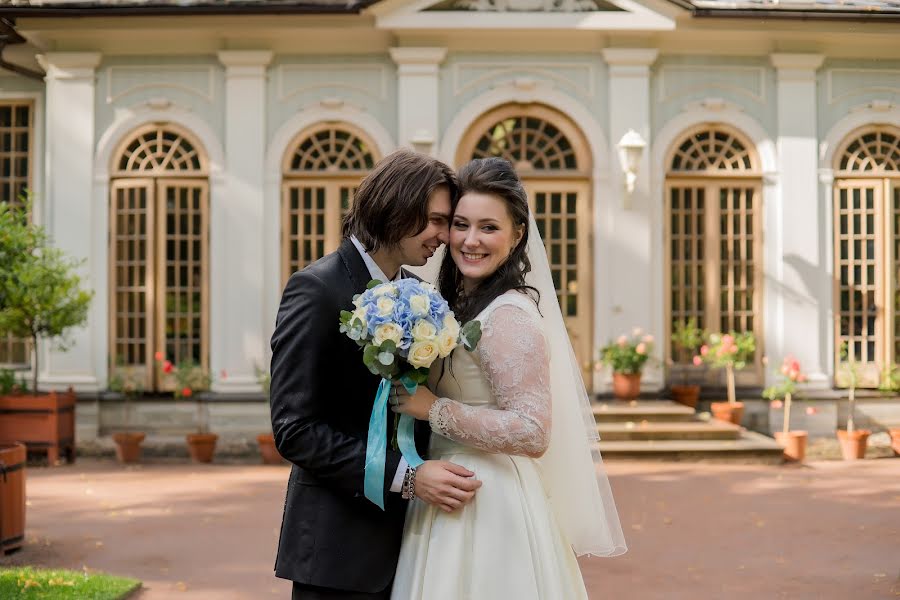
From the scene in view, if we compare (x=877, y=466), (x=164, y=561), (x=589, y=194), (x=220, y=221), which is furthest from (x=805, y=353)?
(x=164, y=561)

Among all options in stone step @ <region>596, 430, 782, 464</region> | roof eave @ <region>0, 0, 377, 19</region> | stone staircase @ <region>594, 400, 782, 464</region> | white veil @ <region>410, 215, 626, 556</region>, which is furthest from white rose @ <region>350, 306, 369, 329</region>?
roof eave @ <region>0, 0, 377, 19</region>


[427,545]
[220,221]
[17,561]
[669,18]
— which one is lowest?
[17,561]

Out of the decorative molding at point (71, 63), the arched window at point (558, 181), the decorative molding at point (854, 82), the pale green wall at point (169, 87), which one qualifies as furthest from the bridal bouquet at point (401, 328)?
the decorative molding at point (854, 82)

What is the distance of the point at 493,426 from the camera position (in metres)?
3.26

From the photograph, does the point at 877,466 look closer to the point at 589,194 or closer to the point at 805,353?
the point at 805,353

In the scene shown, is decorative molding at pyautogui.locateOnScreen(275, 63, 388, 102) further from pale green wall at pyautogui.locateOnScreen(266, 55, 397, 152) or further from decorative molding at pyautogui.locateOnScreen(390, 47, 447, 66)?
decorative molding at pyautogui.locateOnScreen(390, 47, 447, 66)

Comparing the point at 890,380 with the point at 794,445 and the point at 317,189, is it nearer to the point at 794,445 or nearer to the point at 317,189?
the point at 794,445

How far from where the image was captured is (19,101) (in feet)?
46.3

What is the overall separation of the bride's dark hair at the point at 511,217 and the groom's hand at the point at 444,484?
1.69 ft

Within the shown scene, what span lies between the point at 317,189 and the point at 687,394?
17.3 ft

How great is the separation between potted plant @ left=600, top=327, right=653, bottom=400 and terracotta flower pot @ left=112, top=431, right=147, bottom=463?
A: 5562 millimetres

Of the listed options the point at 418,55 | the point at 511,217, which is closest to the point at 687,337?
the point at 418,55

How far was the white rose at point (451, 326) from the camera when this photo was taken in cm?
310

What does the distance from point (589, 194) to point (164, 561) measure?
7.77m
